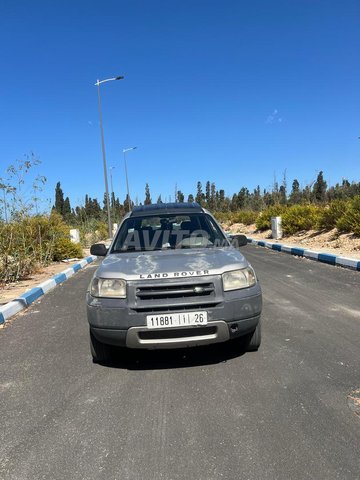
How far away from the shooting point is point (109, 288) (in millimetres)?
3746

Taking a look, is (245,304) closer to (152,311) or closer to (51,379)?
(152,311)

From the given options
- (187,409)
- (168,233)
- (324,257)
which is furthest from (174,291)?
(324,257)

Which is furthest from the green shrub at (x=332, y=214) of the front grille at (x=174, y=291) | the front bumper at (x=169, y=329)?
the front grille at (x=174, y=291)

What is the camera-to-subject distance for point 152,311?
3.57 m

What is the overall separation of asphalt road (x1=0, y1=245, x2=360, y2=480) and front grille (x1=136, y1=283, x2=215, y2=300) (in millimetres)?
743

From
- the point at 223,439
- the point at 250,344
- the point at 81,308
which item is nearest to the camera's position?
the point at 223,439

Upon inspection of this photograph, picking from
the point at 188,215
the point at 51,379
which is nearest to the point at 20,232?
the point at 188,215

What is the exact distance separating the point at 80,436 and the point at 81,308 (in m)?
4.22

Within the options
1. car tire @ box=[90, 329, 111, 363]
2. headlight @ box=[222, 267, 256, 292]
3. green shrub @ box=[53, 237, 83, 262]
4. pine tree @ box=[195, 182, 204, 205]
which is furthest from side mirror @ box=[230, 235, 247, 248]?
pine tree @ box=[195, 182, 204, 205]

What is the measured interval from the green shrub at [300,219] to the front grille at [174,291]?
14.5m

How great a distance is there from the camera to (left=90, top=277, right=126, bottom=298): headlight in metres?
3.68

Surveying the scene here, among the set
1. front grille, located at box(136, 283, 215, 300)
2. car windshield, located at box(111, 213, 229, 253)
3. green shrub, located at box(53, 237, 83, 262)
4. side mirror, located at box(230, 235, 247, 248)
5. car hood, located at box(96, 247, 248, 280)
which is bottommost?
green shrub, located at box(53, 237, 83, 262)

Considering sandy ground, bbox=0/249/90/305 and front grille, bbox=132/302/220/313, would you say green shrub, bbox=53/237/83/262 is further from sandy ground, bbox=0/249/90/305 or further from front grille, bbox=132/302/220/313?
front grille, bbox=132/302/220/313

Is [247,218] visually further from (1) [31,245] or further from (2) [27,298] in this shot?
(2) [27,298]
